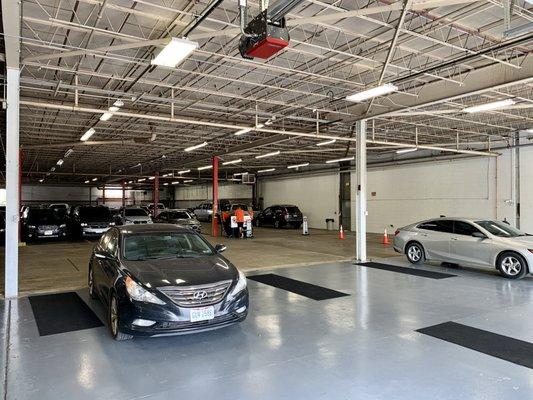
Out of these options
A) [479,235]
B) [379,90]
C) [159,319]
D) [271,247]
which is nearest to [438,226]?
[479,235]

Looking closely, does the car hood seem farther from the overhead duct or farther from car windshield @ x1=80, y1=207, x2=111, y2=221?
car windshield @ x1=80, y1=207, x2=111, y2=221

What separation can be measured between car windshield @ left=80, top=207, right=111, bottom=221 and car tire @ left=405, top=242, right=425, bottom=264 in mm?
11952

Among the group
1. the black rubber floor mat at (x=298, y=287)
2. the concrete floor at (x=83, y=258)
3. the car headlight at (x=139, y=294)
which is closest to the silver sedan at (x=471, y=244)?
the concrete floor at (x=83, y=258)

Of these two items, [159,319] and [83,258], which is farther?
[83,258]

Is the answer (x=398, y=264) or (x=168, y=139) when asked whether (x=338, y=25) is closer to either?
(x=398, y=264)

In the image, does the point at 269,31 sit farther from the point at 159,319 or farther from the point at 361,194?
the point at 361,194

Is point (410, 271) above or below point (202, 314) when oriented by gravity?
below

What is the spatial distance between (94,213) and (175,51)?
12798 mm

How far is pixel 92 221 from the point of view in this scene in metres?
16.2

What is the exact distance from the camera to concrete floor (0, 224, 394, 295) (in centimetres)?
817

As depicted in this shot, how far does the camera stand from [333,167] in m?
24.9

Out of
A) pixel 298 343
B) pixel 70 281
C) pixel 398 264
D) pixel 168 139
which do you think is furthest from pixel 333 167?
pixel 298 343

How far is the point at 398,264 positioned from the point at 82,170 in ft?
94.0

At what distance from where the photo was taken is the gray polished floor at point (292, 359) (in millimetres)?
3484
